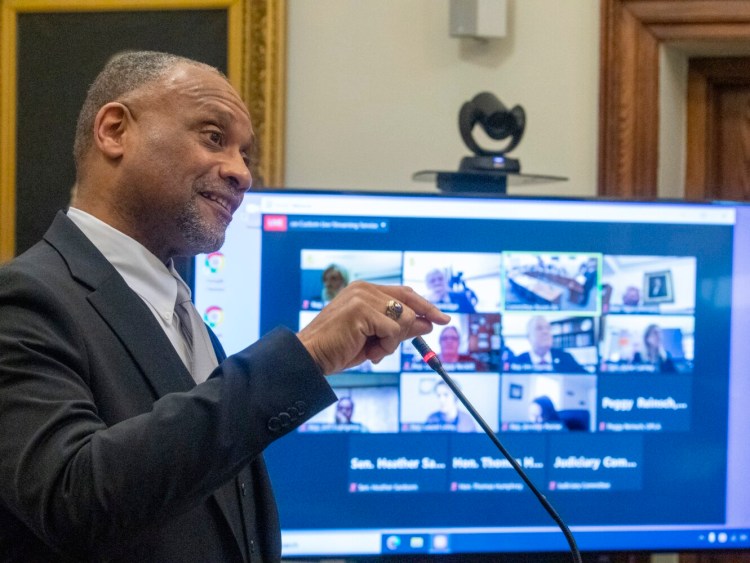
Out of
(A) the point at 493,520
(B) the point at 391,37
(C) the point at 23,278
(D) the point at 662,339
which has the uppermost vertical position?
(B) the point at 391,37

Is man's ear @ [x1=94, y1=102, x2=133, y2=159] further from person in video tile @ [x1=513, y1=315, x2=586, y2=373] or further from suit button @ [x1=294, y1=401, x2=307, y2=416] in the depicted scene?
person in video tile @ [x1=513, y1=315, x2=586, y2=373]

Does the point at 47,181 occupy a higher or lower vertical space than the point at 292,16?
lower

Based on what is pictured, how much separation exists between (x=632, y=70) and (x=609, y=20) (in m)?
0.14

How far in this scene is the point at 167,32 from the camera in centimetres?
288

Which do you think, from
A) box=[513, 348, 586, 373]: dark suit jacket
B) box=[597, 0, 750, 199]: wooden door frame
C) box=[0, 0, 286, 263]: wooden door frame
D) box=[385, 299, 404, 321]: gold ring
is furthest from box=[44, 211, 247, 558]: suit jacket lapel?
box=[597, 0, 750, 199]: wooden door frame

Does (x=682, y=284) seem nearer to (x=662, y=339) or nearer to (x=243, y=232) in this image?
(x=662, y=339)

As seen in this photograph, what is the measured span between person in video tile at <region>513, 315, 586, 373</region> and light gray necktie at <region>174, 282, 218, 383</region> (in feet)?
3.20

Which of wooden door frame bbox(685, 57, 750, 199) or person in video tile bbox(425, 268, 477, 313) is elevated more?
wooden door frame bbox(685, 57, 750, 199)

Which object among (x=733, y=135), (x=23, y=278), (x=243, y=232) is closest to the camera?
(x=23, y=278)

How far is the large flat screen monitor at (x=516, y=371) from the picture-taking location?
2.27 m

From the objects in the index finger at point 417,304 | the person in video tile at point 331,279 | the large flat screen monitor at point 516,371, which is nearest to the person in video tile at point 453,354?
the large flat screen monitor at point 516,371

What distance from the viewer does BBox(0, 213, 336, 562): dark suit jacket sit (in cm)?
107

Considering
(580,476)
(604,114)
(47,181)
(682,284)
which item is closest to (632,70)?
(604,114)

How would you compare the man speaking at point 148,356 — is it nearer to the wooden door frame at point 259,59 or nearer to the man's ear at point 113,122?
the man's ear at point 113,122
